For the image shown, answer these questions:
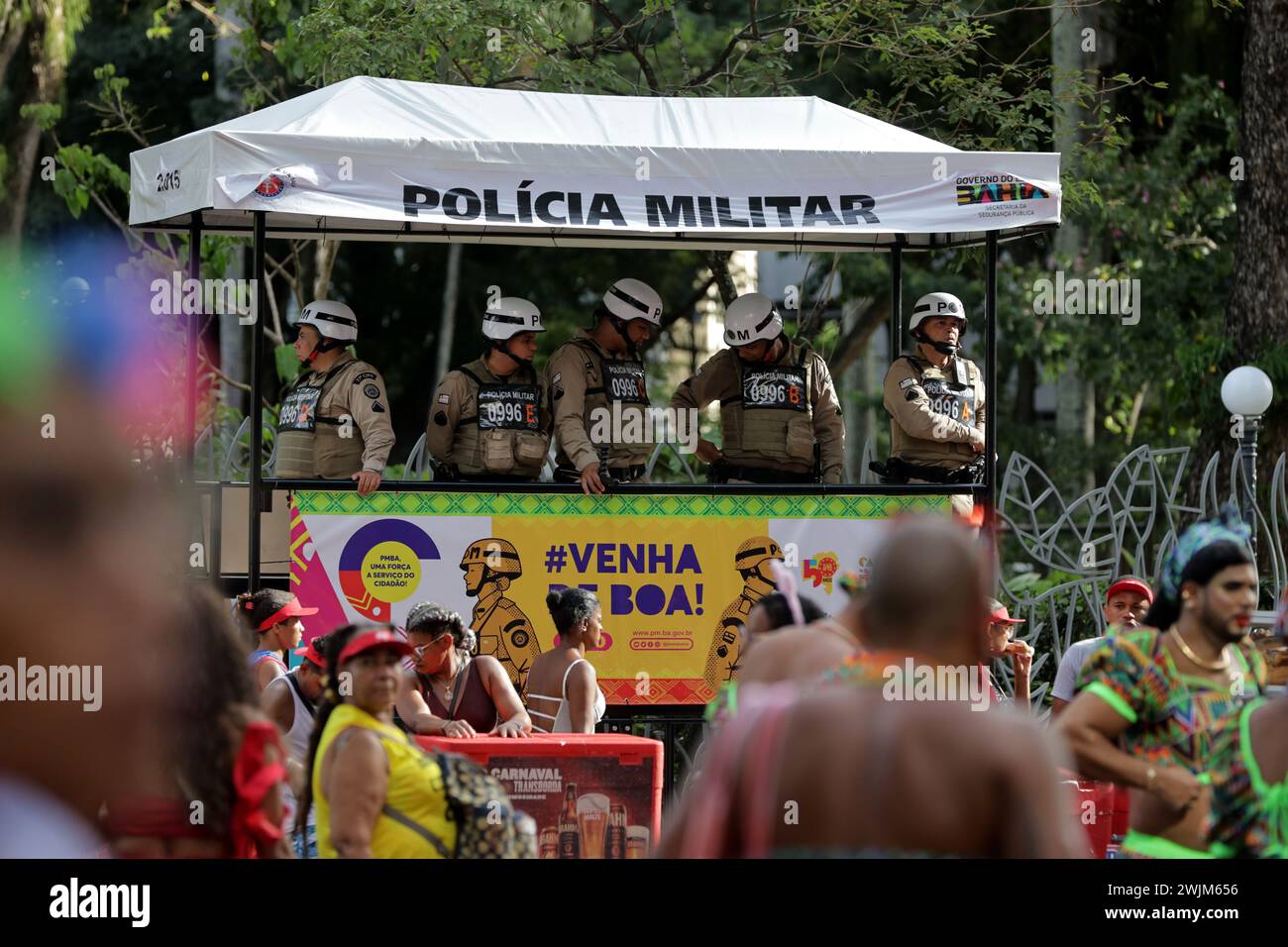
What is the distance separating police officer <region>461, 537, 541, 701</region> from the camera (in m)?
10.3

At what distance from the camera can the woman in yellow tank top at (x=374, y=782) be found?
5.62 meters

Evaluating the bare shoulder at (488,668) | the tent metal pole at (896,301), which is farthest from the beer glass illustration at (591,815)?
the tent metal pole at (896,301)

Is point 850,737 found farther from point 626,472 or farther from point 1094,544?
point 1094,544

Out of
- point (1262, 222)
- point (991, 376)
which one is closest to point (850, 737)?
point (991, 376)

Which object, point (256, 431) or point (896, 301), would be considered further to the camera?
point (896, 301)

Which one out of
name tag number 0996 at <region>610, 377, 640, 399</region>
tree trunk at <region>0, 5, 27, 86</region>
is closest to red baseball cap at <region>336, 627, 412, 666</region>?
name tag number 0996 at <region>610, 377, 640, 399</region>

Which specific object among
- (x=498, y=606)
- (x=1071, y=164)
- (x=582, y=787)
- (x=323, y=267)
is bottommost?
(x=582, y=787)

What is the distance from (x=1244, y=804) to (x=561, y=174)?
5.81m

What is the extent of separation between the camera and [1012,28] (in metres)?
22.9

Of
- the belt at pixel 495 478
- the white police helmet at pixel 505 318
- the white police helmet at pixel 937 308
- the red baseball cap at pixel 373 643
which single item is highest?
the white police helmet at pixel 937 308

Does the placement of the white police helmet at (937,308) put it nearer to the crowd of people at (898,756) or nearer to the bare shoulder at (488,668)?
the bare shoulder at (488,668)

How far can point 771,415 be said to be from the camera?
11.3 m

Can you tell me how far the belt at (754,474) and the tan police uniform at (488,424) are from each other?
1131mm

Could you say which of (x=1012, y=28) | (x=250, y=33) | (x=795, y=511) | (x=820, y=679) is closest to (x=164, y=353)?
(x=250, y=33)
